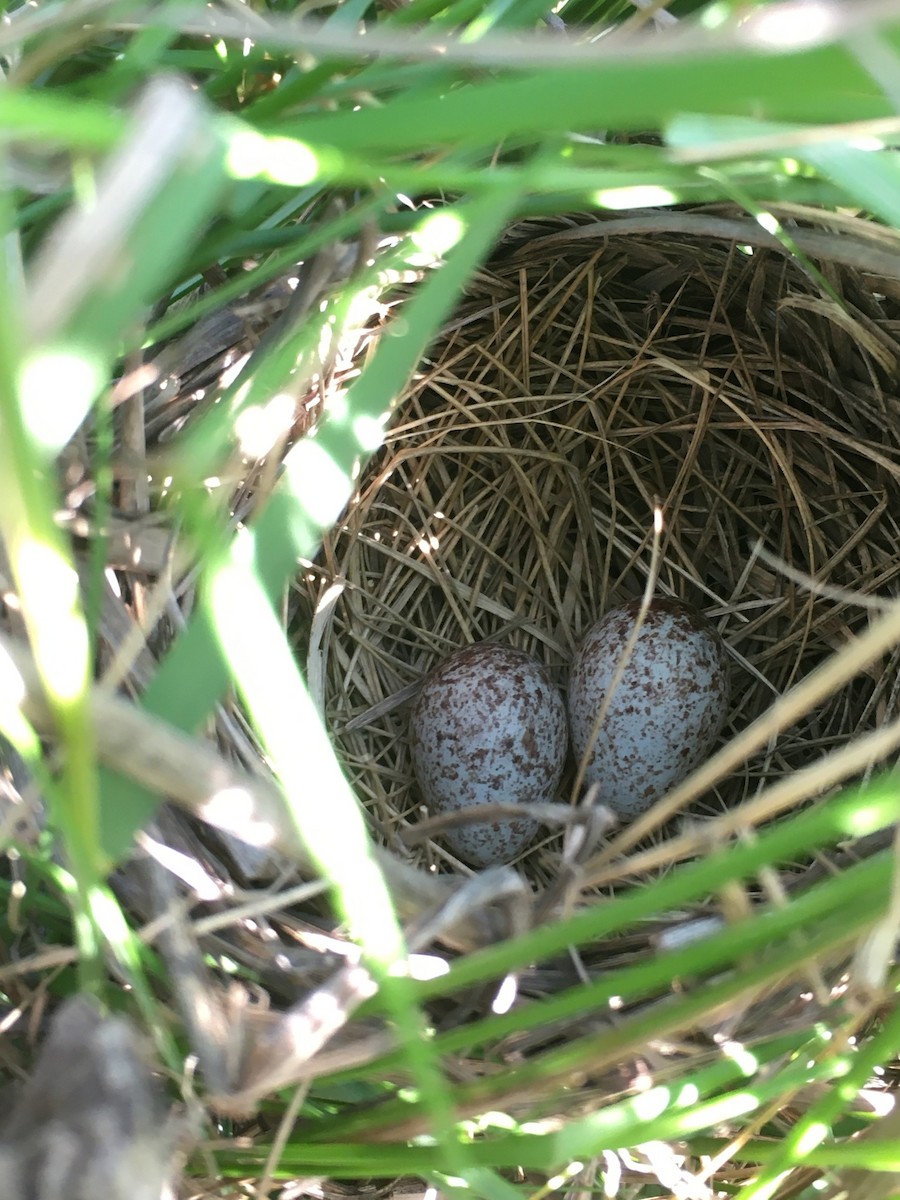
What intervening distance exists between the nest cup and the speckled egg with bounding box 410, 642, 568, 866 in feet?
0.13

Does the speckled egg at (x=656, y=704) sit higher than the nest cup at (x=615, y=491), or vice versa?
the nest cup at (x=615, y=491)

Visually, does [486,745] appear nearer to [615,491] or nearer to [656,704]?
[656,704]

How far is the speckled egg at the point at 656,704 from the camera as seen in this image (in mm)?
888

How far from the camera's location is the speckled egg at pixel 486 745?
0.88m

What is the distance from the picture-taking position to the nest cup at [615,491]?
0.85 meters

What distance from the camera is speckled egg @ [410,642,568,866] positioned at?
882 mm

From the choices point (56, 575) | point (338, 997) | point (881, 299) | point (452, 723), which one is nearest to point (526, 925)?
point (338, 997)

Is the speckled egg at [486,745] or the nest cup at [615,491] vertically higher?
the nest cup at [615,491]

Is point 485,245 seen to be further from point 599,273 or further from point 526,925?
point 599,273

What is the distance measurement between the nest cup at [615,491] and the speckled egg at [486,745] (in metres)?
0.04

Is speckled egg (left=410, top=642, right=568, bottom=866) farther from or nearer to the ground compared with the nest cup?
nearer to the ground

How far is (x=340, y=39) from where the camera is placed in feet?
1.06

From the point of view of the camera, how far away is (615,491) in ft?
3.43

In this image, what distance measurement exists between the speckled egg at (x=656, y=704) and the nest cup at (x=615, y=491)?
6 cm
